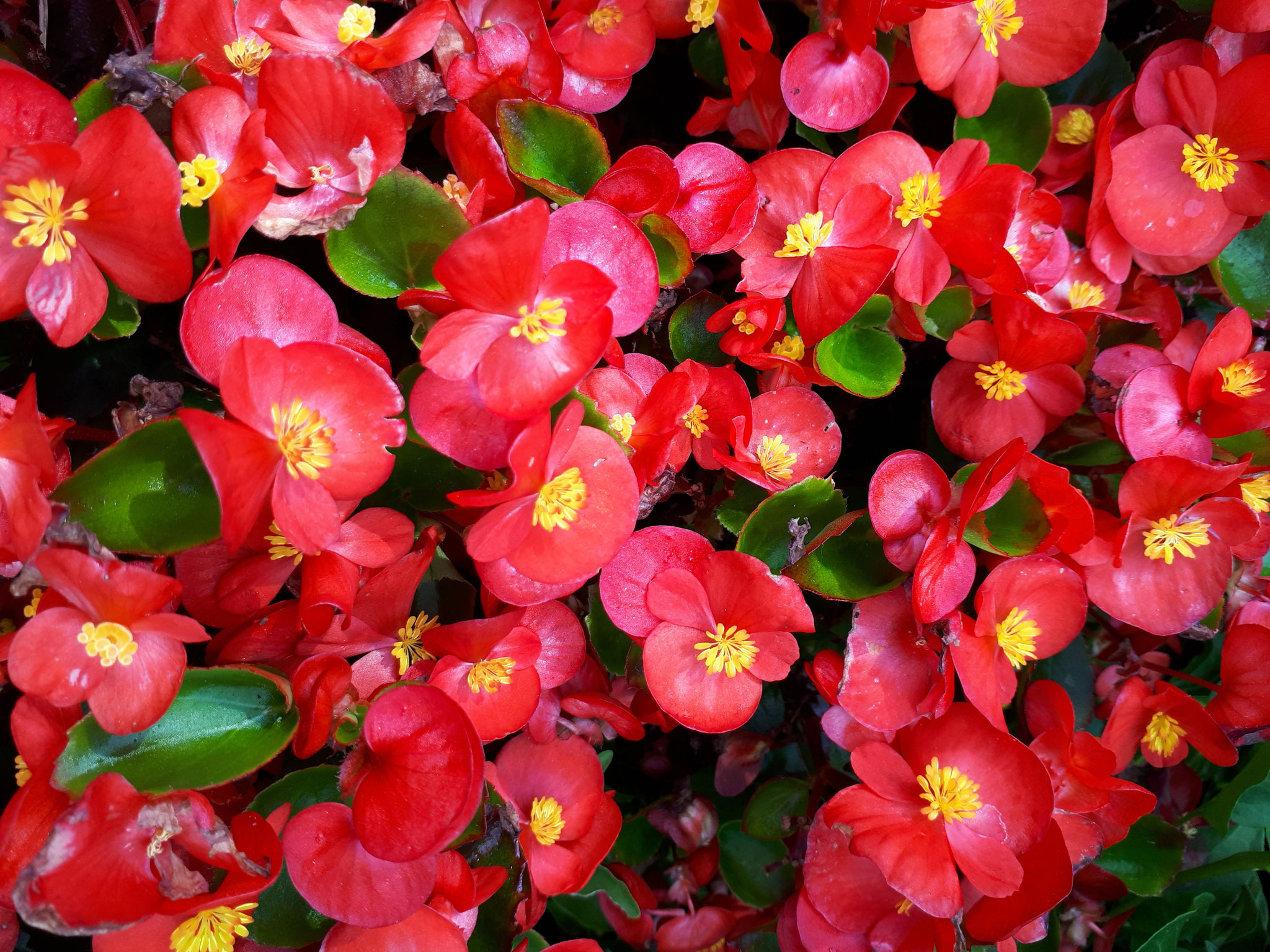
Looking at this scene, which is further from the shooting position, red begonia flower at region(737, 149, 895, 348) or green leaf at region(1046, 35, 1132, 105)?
green leaf at region(1046, 35, 1132, 105)

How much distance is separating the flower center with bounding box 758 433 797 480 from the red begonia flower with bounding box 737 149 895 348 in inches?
2.7

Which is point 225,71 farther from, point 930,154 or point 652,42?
point 930,154

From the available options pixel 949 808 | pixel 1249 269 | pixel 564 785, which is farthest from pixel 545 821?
pixel 1249 269

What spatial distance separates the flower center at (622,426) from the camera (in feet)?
1.52

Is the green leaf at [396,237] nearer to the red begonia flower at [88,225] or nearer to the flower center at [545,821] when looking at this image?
the red begonia flower at [88,225]

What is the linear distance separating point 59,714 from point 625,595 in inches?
Result: 12.0

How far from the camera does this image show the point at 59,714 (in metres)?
0.43

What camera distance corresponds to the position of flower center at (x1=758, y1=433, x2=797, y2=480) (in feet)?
1.83

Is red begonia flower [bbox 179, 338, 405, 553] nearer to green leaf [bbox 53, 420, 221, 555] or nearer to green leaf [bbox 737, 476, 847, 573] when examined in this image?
green leaf [bbox 53, 420, 221, 555]

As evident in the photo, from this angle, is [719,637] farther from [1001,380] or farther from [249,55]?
[249,55]

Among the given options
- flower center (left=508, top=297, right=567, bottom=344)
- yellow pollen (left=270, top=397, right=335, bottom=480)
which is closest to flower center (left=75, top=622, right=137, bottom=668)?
yellow pollen (left=270, top=397, right=335, bottom=480)

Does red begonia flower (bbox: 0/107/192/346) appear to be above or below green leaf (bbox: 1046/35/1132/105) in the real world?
above

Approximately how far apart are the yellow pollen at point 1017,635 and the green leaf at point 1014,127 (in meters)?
0.34

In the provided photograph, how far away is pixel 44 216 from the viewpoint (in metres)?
0.39
